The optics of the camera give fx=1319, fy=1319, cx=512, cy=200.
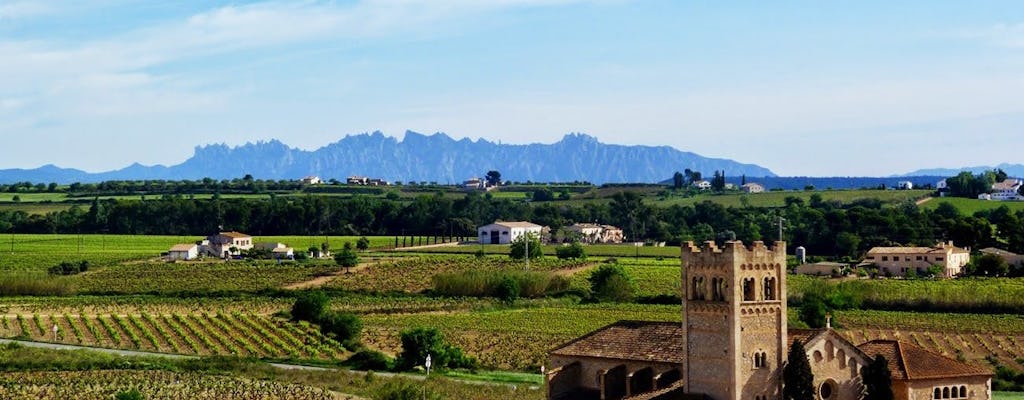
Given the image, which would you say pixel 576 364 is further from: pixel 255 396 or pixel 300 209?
pixel 300 209

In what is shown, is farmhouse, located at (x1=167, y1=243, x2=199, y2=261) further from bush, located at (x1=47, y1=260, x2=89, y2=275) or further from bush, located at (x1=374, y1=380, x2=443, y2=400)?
bush, located at (x1=374, y1=380, x2=443, y2=400)

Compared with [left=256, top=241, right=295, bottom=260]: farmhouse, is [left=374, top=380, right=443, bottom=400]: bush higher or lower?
lower

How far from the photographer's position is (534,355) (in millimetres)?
72750

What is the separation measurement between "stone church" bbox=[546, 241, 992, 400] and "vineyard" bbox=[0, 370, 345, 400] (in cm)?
1879

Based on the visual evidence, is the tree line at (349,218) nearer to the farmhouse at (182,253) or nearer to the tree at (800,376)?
the farmhouse at (182,253)

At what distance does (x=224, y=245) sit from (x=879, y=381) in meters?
119

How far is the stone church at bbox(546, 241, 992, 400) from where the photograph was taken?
4466 centimetres

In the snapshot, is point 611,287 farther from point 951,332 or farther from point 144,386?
point 144,386

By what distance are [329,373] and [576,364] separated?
1788 centimetres

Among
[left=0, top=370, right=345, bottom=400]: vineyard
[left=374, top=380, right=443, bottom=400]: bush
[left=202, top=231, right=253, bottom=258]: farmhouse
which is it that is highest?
[left=202, top=231, right=253, bottom=258]: farmhouse

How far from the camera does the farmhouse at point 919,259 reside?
122 metres

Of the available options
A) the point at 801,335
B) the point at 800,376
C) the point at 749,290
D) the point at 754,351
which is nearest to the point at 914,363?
the point at 801,335

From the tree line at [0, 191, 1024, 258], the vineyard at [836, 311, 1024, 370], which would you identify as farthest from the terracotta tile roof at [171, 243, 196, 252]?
the vineyard at [836, 311, 1024, 370]

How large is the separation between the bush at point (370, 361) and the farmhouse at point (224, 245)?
3304 inches
